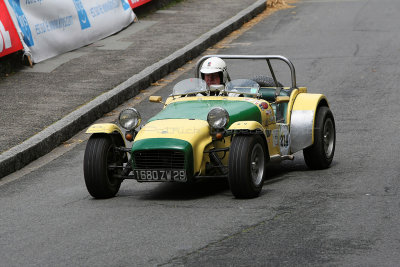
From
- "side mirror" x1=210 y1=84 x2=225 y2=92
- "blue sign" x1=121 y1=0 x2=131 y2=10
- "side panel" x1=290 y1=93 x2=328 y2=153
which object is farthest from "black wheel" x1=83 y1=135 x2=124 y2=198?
"blue sign" x1=121 y1=0 x2=131 y2=10

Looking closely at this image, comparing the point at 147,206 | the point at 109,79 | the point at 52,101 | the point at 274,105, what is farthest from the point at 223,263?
the point at 109,79

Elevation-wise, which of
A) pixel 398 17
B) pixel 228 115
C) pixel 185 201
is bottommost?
pixel 398 17

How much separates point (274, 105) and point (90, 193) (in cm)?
244

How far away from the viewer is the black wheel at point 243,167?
338 inches

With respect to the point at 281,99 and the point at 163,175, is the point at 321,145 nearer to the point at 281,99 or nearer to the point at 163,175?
the point at 281,99

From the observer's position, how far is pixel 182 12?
21922 mm

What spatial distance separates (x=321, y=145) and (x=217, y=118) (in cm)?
172

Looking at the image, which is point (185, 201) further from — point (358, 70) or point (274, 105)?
point (358, 70)

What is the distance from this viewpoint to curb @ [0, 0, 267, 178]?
11.5 meters

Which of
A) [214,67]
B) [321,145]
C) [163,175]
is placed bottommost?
[321,145]

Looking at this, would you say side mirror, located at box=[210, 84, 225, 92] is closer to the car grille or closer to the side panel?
the side panel

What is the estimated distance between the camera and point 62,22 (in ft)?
56.4

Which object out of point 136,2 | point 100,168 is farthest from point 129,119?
point 136,2

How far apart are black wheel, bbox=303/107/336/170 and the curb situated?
3.59 metres
